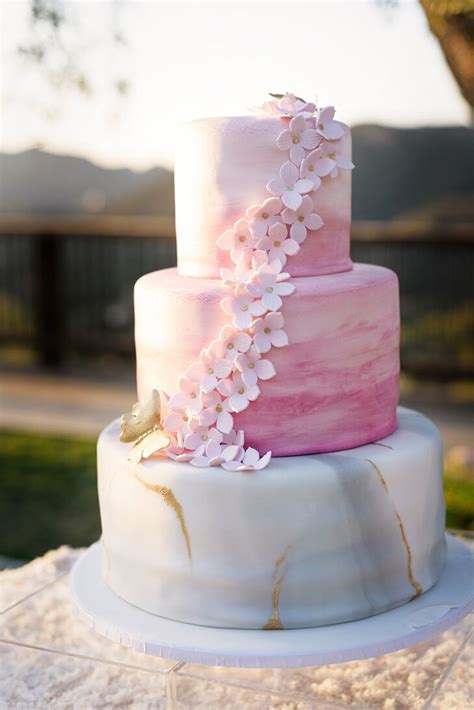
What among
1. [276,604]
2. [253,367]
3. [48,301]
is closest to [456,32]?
[253,367]

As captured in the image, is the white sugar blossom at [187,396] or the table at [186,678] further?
the table at [186,678]

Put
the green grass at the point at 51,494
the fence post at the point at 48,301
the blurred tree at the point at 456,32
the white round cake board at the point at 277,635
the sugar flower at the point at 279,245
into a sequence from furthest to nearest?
the fence post at the point at 48,301
the green grass at the point at 51,494
the blurred tree at the point at 456,32
the sugar flower at the point at 279,245
the white round cake board at the point at 277,635

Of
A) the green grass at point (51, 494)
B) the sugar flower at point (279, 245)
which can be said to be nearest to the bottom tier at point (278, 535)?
the sugar flower at point (279, 245)

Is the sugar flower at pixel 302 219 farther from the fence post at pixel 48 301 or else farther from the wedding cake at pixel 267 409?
the fence post at pixel 48 301

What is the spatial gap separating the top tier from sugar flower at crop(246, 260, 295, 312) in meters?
0.08

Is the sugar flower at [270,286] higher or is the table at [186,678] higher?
the sugar flower at [270,286]

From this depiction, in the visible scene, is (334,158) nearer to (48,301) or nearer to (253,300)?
(253,300)

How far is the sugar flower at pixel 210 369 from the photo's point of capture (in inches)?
75.5

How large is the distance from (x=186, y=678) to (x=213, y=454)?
664mm

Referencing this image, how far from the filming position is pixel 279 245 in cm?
195

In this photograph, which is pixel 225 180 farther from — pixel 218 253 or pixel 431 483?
pixel 431 483

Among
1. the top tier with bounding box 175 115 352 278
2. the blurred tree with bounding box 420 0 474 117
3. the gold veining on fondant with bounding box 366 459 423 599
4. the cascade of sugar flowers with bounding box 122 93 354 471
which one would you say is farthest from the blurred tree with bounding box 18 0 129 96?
the gold veining on fondant with bounding box 366 459 423 599

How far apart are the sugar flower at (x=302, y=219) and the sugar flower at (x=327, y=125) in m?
0.15

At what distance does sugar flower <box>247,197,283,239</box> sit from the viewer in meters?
1.92
